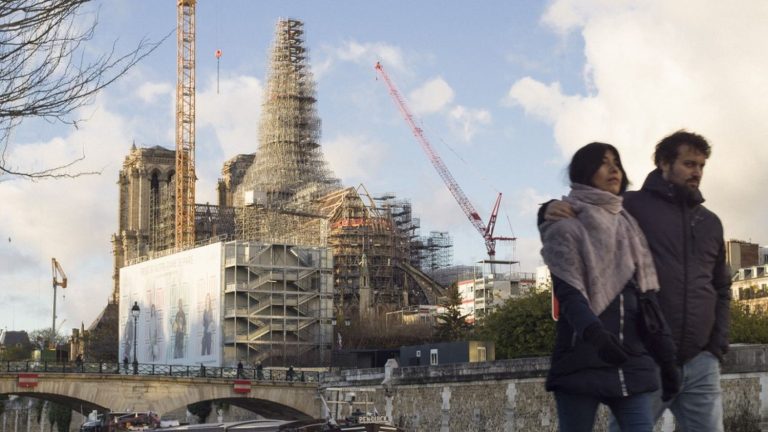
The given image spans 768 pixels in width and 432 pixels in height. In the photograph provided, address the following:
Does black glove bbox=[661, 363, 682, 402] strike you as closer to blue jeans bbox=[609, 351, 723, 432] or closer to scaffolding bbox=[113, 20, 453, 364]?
blue jeans bbox=[609, 351, 723, 432]

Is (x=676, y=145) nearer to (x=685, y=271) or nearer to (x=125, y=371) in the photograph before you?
(x=685, y=271)

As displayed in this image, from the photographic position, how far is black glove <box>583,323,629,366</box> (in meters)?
8.10

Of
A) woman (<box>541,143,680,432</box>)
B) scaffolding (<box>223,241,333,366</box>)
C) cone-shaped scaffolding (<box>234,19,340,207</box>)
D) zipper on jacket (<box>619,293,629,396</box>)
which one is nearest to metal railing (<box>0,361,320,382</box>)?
scaffolding (<box>223,241,333,366</box>)

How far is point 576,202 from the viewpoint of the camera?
8977 mm

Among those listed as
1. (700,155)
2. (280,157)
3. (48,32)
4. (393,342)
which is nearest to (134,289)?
(393,342)

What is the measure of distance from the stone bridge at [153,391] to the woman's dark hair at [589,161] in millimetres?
61889

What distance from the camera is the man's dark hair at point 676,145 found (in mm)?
9641

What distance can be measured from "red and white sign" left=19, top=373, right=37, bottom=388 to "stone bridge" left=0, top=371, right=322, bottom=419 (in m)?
0.07

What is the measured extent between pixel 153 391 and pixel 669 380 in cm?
6449

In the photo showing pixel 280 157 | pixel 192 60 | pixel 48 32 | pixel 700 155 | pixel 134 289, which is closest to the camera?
pixel 700 155

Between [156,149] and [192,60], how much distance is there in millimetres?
48670

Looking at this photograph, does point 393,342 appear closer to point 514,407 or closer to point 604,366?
point 514,407

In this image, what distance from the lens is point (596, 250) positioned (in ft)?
28.9

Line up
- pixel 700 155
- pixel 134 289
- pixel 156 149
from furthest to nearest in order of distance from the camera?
pixel 156 149 < pixel 134 289 < pixel 700 155
